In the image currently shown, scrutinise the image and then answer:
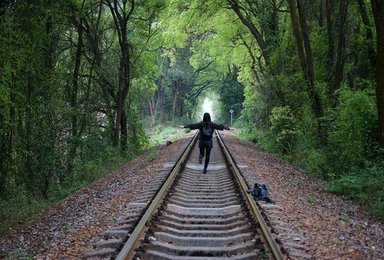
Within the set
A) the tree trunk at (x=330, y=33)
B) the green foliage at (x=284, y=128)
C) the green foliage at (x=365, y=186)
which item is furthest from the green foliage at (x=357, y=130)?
the green foliage at (x=284, y=128)

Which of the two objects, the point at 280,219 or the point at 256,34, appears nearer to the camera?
the point at 280,219

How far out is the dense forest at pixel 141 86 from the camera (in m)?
12.4

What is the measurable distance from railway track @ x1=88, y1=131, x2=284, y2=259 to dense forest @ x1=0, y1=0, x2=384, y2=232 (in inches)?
121

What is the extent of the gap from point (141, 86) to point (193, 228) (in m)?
24.0

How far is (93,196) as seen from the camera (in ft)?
34.6

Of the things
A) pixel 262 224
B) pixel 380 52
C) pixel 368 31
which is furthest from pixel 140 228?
pixel 368 31

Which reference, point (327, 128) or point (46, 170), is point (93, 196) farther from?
point (327, 128)

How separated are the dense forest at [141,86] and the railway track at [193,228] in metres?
3.07

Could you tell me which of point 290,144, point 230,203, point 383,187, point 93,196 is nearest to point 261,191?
point 230,203

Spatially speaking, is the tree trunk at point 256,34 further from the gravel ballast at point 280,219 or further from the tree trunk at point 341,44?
the gravel ballast at point 280,219

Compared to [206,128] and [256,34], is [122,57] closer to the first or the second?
[256,34]

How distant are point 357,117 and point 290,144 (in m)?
9.19

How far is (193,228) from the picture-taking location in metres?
6.96

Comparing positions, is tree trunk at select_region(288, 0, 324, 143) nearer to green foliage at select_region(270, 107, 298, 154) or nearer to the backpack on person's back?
green foliage at select_region(270, 107, 298, 154)
